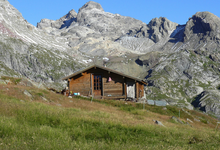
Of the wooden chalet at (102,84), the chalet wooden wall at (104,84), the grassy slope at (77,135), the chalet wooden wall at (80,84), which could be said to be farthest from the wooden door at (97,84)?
the grassy slope at (77,135)

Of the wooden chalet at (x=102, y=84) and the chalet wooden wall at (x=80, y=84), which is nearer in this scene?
the wooden chalet at (x=102, y=84)

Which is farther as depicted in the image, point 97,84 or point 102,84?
point 97,84

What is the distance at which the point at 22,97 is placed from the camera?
17.0 m

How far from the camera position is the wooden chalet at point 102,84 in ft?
111

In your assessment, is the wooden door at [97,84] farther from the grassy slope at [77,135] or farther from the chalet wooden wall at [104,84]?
the grassy slope at [77,135]

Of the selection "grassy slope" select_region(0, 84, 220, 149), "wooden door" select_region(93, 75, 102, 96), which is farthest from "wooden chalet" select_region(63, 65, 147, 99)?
"grassy slope" select_region(0, 84, 220, 149)

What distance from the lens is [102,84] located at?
113 ft

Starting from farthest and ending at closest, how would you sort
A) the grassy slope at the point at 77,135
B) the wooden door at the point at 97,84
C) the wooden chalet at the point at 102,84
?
the wooden door at the point at 97,84
the wooden chalet at the point at 102,84
the grassy slope at the point at 77,135

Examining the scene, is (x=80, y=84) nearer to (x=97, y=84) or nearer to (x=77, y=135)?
(x=97, y=84)

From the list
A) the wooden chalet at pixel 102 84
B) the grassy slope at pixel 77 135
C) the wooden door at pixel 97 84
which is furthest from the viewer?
the wooden door at pixel 97 84

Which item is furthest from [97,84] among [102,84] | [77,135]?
[77,135]

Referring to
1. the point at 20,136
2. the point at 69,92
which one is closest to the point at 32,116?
the point at 20,136

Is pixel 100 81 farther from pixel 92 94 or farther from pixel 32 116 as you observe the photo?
pixel 32 116

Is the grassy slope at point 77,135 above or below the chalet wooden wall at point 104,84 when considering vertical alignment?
below
